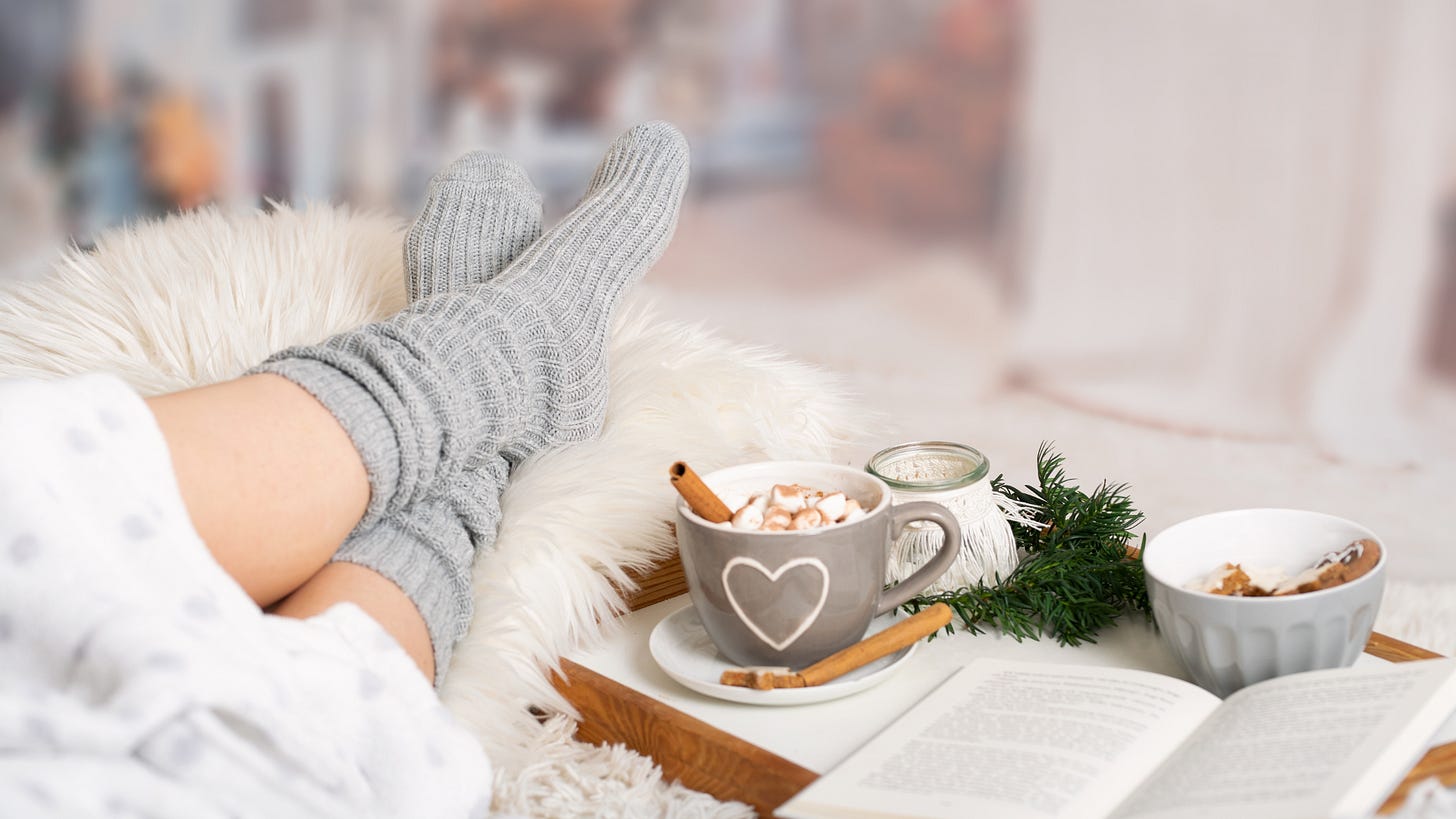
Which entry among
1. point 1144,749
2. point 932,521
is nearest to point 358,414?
point 932,521

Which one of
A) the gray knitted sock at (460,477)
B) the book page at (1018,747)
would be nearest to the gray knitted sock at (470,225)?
the gray knitted sock at (460,477)

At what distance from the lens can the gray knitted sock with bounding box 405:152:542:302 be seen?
3.39 feet

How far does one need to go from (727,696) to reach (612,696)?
0.22ft

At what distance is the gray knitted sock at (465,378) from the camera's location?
654mm

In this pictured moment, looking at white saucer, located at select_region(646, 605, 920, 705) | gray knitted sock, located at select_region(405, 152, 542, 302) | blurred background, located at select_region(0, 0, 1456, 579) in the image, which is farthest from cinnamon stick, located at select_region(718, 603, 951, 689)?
blurred background, located at select_region(0, 0, 1456, 579)

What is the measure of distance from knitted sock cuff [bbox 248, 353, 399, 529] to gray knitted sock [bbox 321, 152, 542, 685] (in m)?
0.03

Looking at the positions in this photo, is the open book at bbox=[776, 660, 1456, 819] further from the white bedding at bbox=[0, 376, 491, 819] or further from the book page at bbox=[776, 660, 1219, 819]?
the white bedding at bbox=[0, 376, 491, 819]

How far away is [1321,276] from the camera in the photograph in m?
1.68

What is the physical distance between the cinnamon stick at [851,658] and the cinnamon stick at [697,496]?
8 centimetres

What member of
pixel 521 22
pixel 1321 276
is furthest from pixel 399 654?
pixel 521 22

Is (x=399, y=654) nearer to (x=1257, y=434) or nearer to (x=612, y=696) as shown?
(x=612, y=696)

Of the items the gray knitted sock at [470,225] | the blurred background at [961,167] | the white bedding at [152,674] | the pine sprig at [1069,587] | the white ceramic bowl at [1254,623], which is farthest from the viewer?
the blurred background at [961,167]

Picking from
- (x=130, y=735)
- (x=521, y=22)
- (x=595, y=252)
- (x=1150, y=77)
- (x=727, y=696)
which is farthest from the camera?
(x=521, y=22)

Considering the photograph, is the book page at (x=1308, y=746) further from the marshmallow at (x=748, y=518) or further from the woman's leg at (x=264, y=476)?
the woman's leg at (x=264, y=476)
